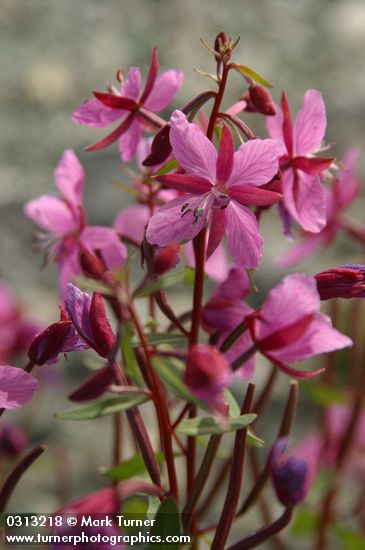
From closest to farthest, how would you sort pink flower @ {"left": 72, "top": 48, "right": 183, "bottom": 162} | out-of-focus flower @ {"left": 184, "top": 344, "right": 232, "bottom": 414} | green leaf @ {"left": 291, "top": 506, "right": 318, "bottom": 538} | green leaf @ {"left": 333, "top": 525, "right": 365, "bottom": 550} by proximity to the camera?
out-of-focus flower @ {"left": 184, "top": 344, "right": 232, "bottom": 414}
pink flower @ {"left": 72, "top": 48, "right": 183, "bottom": 162}
green leaf @ {"left": 333, "top": 525, "right": 365, "bottom": 550}
green leaf @ {"left": 291, "top": 506, "right": 318, "bottom": 538}

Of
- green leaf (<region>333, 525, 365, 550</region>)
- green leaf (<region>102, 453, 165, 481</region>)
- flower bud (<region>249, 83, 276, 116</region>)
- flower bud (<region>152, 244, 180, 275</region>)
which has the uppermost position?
flower bud (<region>249, 83, 276, 116</region>)

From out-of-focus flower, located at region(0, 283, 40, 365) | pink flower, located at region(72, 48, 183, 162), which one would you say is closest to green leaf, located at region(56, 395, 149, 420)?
pink flower, located at region(72, 48, 183, 162)

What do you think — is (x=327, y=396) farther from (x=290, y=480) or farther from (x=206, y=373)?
(x=206, y=373)

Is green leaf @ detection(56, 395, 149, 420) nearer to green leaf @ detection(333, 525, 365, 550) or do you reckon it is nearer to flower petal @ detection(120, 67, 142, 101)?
flower petal @ detection(120, 67, 142, 101)

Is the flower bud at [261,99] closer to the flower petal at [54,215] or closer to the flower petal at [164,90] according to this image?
the flower petal at [164,90]

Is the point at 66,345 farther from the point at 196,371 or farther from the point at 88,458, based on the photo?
the point at 88,458

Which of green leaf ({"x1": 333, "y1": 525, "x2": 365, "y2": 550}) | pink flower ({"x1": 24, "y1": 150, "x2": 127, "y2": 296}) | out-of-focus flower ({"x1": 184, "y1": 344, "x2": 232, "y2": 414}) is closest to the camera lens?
out-of-focus flower ({"x1": 184, "y1": 344, "x2": 232, "y2": 414})
